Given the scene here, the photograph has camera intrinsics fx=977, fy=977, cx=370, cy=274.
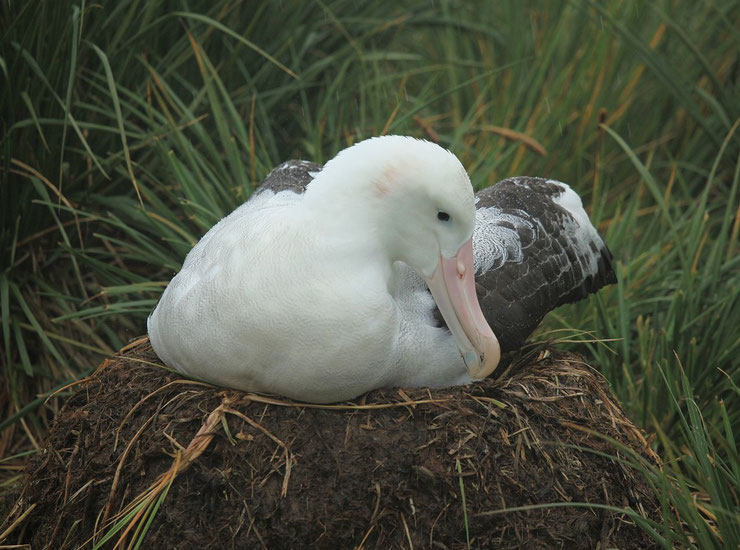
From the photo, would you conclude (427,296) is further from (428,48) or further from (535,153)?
(428,48)

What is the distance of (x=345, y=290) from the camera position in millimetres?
3109

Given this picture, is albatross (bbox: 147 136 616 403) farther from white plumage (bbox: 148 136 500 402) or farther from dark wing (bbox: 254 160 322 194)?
dark wing (bbox: 254 160 322 194)

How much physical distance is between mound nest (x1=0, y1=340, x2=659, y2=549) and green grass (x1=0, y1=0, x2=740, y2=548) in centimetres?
37

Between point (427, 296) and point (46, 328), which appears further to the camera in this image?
point (46, 328)

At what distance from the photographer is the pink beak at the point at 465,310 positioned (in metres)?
3.30

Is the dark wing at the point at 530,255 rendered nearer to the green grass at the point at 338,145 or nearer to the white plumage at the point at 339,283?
the green grass at the point at 338,145

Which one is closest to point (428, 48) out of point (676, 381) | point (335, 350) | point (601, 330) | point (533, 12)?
point (533, 12)

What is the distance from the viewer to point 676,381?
399 centimetres

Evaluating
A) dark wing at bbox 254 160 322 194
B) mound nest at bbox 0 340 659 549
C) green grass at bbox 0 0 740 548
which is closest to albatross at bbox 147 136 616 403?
mound nest at bbox 0 340 659 549

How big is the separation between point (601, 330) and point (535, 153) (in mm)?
1467

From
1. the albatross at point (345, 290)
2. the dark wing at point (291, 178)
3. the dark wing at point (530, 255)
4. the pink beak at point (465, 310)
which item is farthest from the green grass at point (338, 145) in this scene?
the albatross at point (345, 290)

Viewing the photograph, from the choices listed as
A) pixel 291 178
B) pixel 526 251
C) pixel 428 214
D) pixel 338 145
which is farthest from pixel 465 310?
pixel 338 145

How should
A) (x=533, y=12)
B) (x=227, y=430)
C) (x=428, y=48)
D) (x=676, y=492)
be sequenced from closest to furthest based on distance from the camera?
(x=676, y=492) → (x=227, y=430) → (x=533, y=12) → (x=428, y=48)

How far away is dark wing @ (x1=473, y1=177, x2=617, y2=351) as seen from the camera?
373 centimetres
